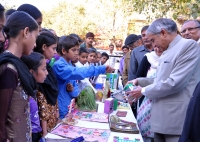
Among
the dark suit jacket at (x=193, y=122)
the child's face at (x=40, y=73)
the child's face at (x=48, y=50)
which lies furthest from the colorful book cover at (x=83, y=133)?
the dark suit jacket at (x=193, y=122)

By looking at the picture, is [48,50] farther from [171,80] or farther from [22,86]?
[171,80]

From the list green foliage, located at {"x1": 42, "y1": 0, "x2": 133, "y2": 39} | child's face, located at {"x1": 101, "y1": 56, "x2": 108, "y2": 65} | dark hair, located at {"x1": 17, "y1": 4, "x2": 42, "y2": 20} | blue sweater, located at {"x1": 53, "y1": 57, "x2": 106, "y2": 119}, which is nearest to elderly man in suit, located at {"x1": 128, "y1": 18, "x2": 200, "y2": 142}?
blue sweater, located at {"x1": 53, "y1": 57, "x2": 106, "y2": 119}

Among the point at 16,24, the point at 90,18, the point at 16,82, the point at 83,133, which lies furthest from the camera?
the point at 90,18

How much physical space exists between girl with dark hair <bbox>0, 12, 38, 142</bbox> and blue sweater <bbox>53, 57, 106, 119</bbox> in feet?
3.35

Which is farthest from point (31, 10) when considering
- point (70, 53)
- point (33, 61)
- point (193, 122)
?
point (193, 122)

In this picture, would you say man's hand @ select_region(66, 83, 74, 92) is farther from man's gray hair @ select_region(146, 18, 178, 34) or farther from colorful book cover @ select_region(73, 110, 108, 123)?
man's gray hair @ select_region(146, 18, 178, 34)

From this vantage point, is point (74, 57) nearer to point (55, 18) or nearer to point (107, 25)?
point (107, 25)

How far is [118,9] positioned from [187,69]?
14274 millimetres

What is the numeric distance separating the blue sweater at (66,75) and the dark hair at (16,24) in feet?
3.42

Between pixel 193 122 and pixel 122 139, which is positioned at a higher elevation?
pixel 193 122

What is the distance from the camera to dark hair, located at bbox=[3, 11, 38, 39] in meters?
1.46

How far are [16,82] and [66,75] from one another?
48.6 inches

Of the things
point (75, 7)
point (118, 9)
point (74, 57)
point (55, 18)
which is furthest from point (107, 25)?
point (74, 57)

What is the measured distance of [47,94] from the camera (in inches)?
85.0
